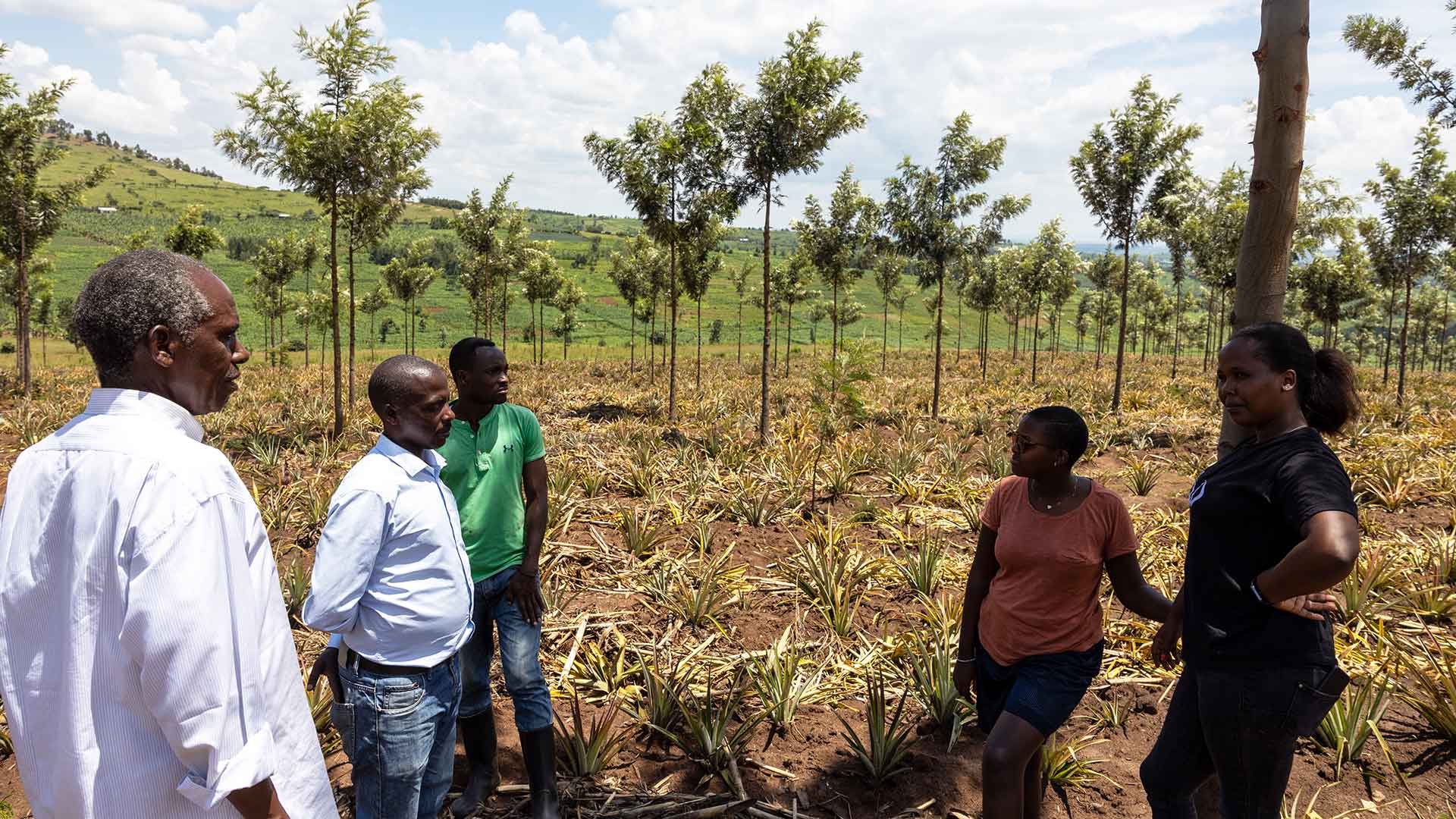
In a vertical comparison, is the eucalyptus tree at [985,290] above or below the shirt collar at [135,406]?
above

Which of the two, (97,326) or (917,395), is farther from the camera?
(917,395)

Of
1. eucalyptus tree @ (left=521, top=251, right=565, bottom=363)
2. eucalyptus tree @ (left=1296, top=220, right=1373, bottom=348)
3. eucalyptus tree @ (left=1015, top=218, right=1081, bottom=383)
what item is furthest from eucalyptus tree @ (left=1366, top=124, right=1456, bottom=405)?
eucalyptus tree @ (left=521, top=251, right=565, bottom=363)

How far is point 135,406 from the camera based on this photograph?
4.88 ft

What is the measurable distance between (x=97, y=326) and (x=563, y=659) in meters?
3.86

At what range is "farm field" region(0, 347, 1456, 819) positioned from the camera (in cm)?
376

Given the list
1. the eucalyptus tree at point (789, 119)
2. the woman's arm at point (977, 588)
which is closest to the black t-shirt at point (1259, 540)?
the woman's arm at point (977, 588)

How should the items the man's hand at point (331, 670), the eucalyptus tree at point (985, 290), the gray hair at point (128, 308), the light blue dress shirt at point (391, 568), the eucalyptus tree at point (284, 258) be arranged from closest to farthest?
the gray hair at point (128, 308), the light blue dress shirt at point (391, 568), the man's hand at point (331, 670), the eucalyptus tree at point (284, 258), the eucalyptus tree at point (985, 290)

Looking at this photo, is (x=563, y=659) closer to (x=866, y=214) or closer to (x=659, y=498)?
(x=659, y=498)

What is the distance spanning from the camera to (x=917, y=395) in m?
20.3

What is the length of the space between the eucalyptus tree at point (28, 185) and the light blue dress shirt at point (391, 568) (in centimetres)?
1679

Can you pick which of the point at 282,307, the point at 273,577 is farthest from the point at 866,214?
the point at 282,307

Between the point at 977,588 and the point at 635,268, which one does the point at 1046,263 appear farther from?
the point at 977,588

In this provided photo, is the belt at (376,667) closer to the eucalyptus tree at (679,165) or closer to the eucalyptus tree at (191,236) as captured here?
the eucalyptus tree at (679,165)

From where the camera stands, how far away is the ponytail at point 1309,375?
2.41 meters
